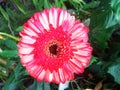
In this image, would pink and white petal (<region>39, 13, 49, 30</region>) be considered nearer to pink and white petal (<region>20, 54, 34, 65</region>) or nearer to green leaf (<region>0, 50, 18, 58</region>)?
pink and white petal (<region>20, 54, 34, 65</region>)

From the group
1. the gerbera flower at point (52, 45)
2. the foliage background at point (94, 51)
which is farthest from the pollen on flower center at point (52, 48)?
the foliage background at point (94, 51)

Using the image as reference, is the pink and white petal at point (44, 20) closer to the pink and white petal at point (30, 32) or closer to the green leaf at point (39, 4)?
the pink and white petal at point (30, 32)

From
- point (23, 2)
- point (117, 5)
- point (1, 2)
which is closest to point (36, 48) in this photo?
point (117, 5)

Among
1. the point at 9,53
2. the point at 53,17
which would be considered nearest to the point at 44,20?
the point at 53,17

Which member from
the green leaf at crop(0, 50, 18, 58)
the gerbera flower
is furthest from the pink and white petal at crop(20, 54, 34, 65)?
the green leaf at crop(0, 50, 18, 58)

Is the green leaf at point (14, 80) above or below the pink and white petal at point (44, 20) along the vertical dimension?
below

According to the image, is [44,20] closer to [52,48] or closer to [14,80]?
[52,48]

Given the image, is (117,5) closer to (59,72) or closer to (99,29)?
(99,29)
